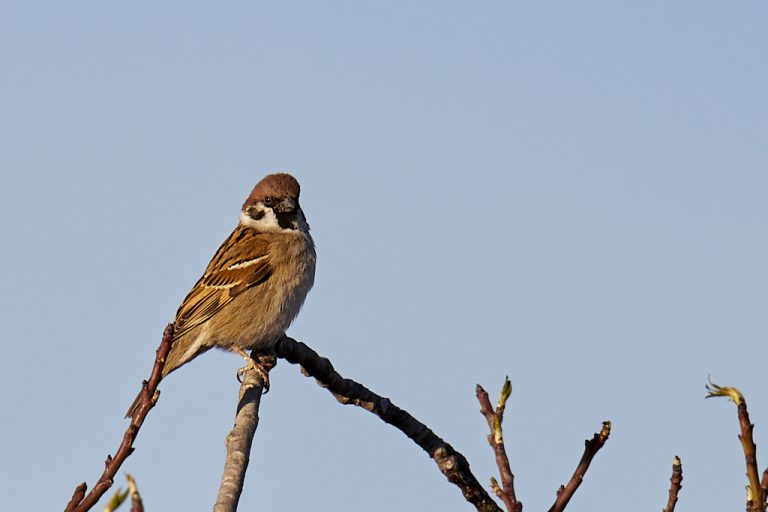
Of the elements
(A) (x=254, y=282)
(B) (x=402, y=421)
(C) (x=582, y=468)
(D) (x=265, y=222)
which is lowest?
(C) (x=582, y=468)

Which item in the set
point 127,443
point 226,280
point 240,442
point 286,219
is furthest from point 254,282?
point 127,443

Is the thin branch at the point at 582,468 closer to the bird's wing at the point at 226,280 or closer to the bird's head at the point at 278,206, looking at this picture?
the bird's wing at the point at 226,280

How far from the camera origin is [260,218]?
287 inches

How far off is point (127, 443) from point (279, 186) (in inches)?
199

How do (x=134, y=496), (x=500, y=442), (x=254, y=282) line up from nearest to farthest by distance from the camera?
(x=134, y=496), (x=500, y=442), (x=254, y=282)

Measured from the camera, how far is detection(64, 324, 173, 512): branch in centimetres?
203

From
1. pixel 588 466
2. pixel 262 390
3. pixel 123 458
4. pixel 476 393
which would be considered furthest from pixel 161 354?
pixel 262 390

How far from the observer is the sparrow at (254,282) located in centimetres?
650

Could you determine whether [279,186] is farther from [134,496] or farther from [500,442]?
[134,496]

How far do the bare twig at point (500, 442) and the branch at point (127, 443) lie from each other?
74cm

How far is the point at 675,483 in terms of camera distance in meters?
2.55

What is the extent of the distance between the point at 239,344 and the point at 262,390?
78.1 inches

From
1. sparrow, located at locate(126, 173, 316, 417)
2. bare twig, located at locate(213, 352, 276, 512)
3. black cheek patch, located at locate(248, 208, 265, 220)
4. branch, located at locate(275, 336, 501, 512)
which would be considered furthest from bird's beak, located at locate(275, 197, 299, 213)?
branch, located at locate(275, 336, 501, 512)

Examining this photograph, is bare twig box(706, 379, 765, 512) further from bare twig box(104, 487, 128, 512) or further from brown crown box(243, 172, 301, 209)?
brown crown box(243, 172, 301, 209)
